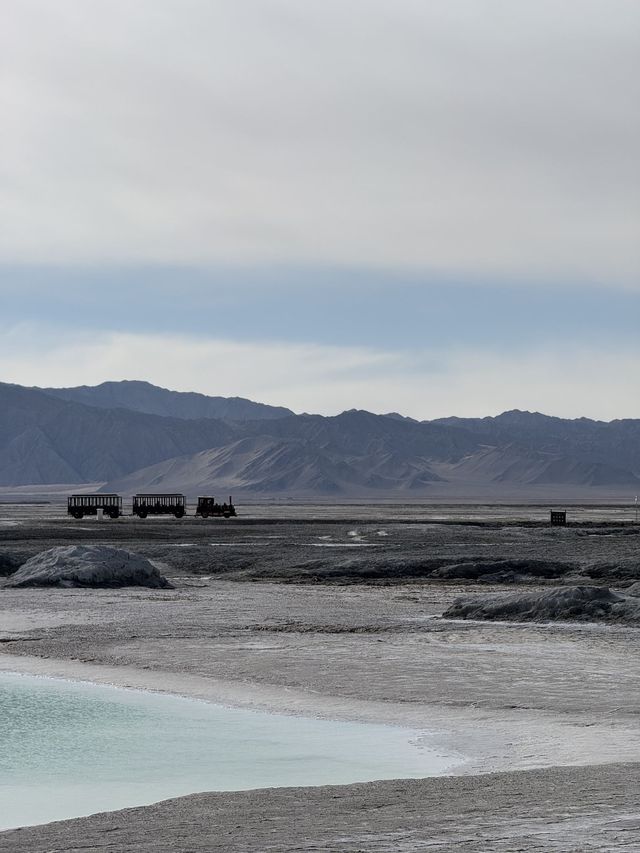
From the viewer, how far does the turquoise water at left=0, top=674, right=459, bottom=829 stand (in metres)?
10.8

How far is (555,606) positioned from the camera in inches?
928

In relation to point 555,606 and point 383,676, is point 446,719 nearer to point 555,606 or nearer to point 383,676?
point 383,676

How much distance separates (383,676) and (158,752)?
16.1ft

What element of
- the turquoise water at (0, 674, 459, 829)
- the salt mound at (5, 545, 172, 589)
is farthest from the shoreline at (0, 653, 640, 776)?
the salt mound at (5, 545, 172, 589)

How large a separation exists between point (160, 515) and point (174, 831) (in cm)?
8537

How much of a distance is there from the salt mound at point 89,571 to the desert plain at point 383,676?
2.59 feet

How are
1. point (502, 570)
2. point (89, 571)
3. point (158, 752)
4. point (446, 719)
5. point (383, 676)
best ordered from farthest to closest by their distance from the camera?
point (502, 570)
point (89, 571)
point (383, 676)
point (446, 719)
point (158, 752)

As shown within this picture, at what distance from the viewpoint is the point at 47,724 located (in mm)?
13867

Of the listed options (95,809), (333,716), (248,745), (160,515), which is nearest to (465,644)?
(333,716)

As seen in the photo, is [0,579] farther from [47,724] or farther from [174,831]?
[174,831]

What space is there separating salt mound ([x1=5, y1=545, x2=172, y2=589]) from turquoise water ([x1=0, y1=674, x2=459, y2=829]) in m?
16.0

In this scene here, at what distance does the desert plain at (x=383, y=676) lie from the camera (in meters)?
8.36

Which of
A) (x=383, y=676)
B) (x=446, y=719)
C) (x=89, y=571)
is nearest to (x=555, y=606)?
(x=383, y=676)

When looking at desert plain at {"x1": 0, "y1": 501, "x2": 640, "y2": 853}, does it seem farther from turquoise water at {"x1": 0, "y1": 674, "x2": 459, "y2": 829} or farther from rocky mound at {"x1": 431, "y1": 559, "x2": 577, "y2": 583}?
turquoise water at {"x1": 0, "y1": 674, "x2": 459, "y2": 829}
